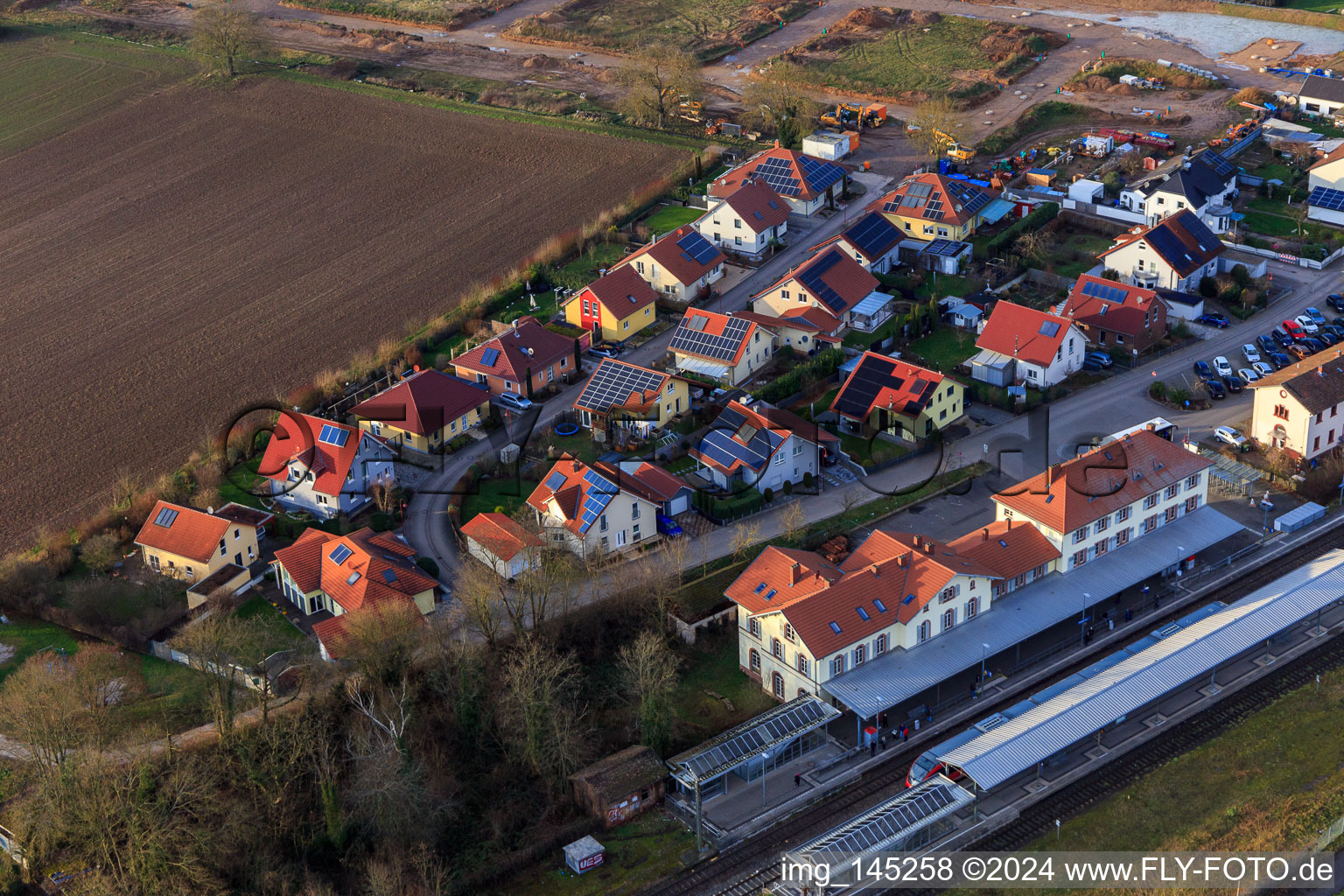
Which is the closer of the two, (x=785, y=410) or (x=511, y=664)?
(x=511, y=664)

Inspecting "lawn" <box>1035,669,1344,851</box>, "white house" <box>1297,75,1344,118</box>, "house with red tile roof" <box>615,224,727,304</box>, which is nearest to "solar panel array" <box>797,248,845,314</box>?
"house with red tile roof" <box>615,224,727,304</box>

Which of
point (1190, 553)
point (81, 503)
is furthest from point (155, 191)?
point (1190, 553)

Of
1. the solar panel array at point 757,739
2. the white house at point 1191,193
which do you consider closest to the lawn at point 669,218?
the white house at point 1191,193

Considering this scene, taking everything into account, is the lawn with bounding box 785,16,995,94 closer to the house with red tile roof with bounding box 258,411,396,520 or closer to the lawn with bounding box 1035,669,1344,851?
the house with red tile roof with bounding box 258,411,396,520

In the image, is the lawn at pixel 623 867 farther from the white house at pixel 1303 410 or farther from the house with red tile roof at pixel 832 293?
the house with red tile roof at pixel 832 293

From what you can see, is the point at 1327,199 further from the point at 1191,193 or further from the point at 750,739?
the point at 750,739

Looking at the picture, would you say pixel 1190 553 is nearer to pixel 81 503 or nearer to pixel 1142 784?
pixel 1142 784

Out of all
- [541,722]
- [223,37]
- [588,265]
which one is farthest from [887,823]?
[223,37]
